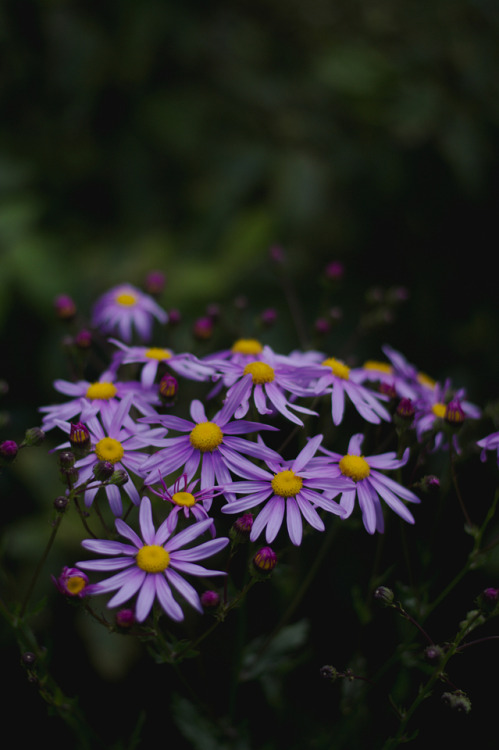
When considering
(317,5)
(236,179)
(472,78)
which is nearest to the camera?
(472,78)

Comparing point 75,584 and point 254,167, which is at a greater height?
point 254,167

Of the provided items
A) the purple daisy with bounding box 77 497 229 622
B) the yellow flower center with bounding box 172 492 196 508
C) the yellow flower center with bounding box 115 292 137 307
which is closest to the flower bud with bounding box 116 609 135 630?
the purple daisy with bounding box 77 497 229 622

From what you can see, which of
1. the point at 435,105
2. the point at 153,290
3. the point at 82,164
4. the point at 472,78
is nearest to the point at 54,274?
the point at 82,164

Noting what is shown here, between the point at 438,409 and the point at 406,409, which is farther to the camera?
the point at 438,409

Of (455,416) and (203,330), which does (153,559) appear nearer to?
(455,416)

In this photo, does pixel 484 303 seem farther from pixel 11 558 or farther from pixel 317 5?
pixel 11 558

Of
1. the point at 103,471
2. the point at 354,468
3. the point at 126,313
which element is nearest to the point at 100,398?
the point at 103,471

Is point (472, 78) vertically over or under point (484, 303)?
over
